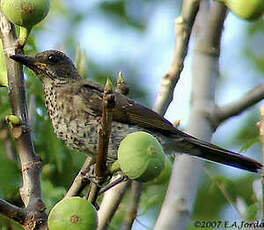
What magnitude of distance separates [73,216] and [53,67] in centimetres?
194

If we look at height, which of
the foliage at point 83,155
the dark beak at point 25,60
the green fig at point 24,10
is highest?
the green fig at point 24,10

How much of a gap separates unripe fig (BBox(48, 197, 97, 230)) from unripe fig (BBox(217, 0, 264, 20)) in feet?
3.74

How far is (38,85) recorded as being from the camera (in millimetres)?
3916

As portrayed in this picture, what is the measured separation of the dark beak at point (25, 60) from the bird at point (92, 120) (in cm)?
10

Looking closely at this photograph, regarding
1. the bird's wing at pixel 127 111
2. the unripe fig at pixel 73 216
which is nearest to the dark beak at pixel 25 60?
the bird's wing at pixel 127 111

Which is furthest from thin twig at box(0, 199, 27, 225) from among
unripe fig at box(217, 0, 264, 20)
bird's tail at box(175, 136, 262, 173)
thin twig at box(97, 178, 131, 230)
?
bird's tail at box(175, 136, 262, 173)

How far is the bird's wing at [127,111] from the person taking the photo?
12.4ft

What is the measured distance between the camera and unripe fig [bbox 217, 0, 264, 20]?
2.82m

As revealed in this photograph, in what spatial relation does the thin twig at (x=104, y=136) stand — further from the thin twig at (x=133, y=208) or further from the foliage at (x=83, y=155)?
the foliage at (x=83, y=155)

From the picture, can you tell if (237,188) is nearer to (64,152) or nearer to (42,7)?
(64,152)

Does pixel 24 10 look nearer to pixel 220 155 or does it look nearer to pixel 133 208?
pixel 133 208

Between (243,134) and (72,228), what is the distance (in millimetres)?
3570

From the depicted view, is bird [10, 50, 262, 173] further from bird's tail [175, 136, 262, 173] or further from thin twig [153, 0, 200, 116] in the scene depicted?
thin twig [153, 0, 200, 116]

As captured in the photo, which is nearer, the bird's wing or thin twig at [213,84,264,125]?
thin twig at [213,84,264,125]
